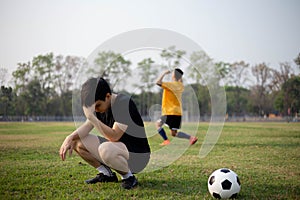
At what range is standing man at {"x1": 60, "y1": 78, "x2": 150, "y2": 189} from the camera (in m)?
3.55

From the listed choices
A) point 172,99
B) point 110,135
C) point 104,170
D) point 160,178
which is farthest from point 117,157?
point 172,99

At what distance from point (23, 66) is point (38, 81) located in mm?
8861

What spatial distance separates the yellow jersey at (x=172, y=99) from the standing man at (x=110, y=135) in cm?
493

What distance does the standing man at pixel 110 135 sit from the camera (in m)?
3.55

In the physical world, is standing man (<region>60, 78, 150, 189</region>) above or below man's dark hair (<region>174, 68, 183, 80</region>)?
below

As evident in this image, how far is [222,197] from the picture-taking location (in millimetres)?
3492

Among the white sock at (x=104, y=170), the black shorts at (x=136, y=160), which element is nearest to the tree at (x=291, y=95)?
the black shorts at (x=136, y=160)

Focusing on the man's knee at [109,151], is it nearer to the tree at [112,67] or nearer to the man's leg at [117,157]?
the man's leg at [117,157]

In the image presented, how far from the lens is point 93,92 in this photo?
3.49 m

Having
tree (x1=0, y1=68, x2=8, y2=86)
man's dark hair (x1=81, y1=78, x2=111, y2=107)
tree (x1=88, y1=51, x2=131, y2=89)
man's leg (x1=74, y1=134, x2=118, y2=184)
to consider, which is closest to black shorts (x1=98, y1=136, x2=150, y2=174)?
man's leg (x1=74, y1=134, x2=118, y2=184)

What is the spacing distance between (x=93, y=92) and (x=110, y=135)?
0.53 meters

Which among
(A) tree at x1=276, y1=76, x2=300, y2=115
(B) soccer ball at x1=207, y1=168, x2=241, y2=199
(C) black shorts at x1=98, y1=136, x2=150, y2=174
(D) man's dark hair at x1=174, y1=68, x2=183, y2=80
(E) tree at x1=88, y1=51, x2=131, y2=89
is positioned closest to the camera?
(B) soccer ball at x1=207, y1=168, x2=241, y2=199

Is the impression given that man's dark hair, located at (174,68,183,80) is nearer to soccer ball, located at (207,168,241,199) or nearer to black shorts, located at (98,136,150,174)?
black shorts, located at (98,136,150,174)

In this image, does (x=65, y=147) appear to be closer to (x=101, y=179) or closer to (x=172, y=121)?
(x=101, y=179)
